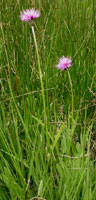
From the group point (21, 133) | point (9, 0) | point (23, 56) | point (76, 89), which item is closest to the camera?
point (21, 133)

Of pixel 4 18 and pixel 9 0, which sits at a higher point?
pixel 9 0

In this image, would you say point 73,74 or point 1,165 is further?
point 73,74

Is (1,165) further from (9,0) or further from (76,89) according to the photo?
(9,0)

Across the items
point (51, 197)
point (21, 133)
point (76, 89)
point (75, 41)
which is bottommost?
point (51, 197)

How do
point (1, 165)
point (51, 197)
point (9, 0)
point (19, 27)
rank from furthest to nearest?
point (9, 0) < point (19, 27) < point (1, 165) < point (51, 197)

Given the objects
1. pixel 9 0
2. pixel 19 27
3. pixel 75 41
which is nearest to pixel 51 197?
pixel 75 41

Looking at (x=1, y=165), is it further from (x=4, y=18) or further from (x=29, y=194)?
(x=4, y=18)
